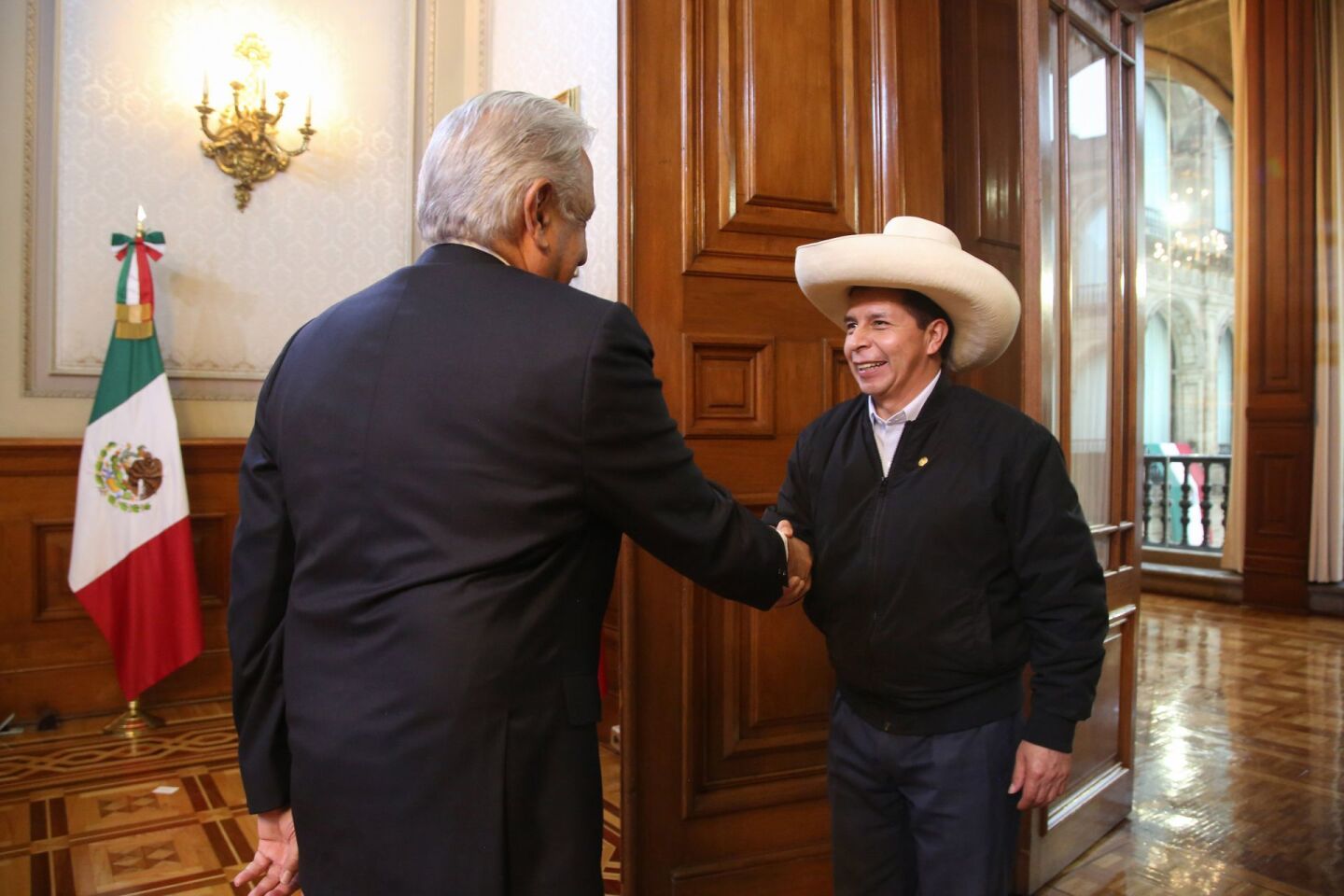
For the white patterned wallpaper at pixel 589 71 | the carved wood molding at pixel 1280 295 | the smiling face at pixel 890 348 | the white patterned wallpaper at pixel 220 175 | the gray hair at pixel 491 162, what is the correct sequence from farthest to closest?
1. the carved wood molding at pixel 1280 295
2. the white patterned wallpaper at pixel 220 175
3. the white patterned wallpaper at pixel 589 71
4. the smiling face at pixel 890 348
5. the gray hair at pixel 491 162

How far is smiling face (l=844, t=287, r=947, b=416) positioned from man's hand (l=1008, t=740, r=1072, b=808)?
0.56m

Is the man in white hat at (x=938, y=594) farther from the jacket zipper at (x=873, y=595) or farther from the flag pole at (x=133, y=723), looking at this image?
the flag pole at (x=133, y=723)

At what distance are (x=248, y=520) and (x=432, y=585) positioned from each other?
0.32 meters

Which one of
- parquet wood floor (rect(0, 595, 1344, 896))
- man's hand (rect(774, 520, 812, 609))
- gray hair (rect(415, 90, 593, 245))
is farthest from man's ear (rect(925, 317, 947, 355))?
parquet wood floor (rect(0, 595, 1344, 896))

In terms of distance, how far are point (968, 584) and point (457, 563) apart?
2.68 ft

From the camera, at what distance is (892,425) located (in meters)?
1.54

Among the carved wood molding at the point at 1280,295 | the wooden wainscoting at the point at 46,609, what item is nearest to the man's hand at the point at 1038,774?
the wooden wainscoting at the point at 46,609

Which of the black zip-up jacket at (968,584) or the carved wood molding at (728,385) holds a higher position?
the carved wood molding at (728,385)

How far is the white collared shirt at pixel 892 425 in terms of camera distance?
1521 millimetres

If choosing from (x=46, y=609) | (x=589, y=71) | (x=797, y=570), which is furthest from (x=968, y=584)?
(x=46, y=609)

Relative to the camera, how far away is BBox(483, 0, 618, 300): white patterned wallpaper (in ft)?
11.5

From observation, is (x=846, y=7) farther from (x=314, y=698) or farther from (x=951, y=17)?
(x=314, y=698)

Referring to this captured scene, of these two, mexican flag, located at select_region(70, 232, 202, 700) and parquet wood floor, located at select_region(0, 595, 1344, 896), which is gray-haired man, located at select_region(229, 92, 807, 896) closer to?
parquet wood floor, located at select_region(0, 595, 1344, 896)

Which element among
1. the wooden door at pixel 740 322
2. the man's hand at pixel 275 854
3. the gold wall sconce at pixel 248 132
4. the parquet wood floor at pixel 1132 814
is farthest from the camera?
the gold wall sconce at pixel 248 132
